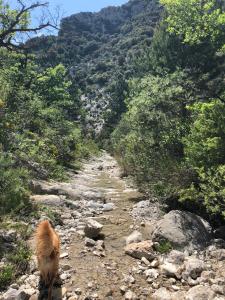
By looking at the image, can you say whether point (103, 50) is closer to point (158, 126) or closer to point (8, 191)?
point (158, 126)

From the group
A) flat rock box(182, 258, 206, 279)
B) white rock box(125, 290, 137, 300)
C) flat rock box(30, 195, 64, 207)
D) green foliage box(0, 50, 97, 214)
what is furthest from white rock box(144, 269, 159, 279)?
flat rock box(30, 195, 64, 207)

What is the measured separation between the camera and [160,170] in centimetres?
1347

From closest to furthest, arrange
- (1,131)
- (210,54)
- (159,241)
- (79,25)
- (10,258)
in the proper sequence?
(10,258) → (159,241) → (1,131) → (210,54) → (79,25)

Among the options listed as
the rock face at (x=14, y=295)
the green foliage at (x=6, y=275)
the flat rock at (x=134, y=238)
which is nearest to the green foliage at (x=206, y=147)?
the flat rock at (x=134, y=238)

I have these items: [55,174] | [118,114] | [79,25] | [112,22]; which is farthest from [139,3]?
[55,174]

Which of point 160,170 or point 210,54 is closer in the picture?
point 160,170

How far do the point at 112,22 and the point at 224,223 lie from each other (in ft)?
402

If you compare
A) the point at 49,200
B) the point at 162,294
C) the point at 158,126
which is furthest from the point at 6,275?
the point at 158,126

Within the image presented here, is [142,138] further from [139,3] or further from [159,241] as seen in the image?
[139,3]

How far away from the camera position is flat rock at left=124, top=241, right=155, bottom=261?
28.0 ft

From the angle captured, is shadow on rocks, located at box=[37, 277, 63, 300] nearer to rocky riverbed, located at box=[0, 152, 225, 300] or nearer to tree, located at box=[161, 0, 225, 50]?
rocky riverbed, located at box=[0, 152, 225, 300]

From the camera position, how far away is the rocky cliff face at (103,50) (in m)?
76.1

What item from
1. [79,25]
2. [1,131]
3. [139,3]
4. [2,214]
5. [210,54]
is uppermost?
[139,3]

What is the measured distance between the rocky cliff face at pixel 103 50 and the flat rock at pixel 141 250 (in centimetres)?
5568
